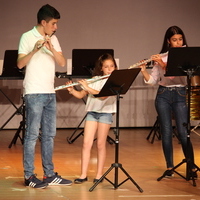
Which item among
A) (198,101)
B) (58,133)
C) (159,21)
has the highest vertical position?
(159,21)

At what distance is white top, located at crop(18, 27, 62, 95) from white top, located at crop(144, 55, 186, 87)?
3.51 ft

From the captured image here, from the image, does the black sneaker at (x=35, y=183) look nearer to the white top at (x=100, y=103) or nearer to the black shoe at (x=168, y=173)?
the white top at (x=100, y=103)

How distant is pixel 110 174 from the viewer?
5051mm

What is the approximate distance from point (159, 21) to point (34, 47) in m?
5.43

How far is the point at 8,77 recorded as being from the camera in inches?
282

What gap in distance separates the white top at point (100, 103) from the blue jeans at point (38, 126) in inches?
14.3

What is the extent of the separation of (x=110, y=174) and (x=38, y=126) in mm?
1010

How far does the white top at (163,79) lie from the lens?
4.96 m

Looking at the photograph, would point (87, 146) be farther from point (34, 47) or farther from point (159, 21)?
point (159, 21)

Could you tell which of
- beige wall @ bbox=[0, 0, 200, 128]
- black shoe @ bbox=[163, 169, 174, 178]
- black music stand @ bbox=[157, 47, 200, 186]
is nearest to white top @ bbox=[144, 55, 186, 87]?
black music stand @ bbox=[157, 47, 200, 186]

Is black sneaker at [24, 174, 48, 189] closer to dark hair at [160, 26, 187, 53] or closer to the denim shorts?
the denim shorts

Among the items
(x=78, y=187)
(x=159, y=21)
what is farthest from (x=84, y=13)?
(x=78, y=187)

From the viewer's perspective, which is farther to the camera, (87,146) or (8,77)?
(8,77)

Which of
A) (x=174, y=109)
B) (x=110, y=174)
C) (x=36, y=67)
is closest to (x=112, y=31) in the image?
(x=174, y=109)
